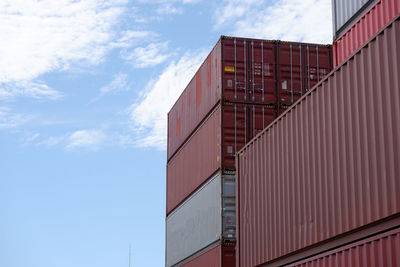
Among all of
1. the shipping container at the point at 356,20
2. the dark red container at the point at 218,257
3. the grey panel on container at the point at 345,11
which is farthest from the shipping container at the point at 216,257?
the grey panel on container at the point at 345,11

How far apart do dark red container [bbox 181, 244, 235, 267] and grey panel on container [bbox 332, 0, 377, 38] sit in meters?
7.42

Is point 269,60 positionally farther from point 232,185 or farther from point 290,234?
point 290,234

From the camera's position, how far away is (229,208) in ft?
65.4

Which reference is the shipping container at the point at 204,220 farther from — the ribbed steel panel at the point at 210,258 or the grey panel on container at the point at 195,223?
the ribbed steel panel at the point at 210,258

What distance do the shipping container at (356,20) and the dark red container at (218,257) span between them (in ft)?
23.1

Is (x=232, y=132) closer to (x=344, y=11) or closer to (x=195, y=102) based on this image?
(x=195, y=102)

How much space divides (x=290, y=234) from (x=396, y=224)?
4491 millimetres

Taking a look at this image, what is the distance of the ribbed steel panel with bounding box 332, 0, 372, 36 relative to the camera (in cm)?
1463

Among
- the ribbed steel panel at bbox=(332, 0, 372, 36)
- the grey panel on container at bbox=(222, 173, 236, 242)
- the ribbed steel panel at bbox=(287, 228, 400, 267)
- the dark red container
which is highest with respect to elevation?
the ribbed steel panel at bbox=(332, 0, 372, 36)

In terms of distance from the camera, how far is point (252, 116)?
2112cm

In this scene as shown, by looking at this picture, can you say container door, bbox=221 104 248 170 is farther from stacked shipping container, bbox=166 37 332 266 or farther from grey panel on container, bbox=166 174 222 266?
grey panel on container, bbox=166 174 222 266

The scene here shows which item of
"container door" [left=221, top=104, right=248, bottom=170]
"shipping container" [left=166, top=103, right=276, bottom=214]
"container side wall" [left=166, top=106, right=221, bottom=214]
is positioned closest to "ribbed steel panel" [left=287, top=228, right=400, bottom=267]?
"container door" [left=221, top=104, right=248, bottom=170]

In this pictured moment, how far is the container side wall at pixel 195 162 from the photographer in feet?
69.6

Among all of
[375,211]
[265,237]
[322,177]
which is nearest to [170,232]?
[265,237]
